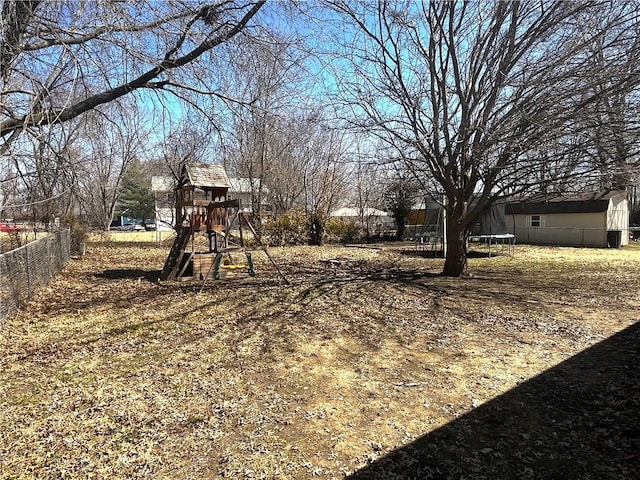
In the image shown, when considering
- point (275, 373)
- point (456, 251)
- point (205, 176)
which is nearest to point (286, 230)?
point (205, 176)

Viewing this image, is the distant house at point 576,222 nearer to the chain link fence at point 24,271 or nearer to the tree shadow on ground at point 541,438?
the tree shadow on ground at point 541,438

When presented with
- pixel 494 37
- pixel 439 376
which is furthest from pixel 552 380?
pixel 494 37

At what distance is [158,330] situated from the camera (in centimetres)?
573

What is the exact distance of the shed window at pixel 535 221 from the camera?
24422mm

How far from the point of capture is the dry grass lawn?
2775mm

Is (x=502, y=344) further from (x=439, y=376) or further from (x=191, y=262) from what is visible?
(x=191, y=262)

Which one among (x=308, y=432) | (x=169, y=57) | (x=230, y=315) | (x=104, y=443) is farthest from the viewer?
(x=230, y=315)

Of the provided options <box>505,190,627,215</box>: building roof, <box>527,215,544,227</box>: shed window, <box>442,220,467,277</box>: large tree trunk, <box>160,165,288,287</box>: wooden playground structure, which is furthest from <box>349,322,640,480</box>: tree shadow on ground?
<box>527,215,544,227</box>: shed window

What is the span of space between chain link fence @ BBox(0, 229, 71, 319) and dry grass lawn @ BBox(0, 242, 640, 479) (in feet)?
0.82

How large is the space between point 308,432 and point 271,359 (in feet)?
5.17

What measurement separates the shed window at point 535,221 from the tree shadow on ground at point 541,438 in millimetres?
22704

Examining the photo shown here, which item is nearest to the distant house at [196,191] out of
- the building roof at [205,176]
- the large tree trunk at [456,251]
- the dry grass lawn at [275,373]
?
the building roof at [205,176]

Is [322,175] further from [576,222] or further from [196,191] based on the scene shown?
[576,222]

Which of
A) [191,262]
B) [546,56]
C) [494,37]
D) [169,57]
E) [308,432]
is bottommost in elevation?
[308,432]
